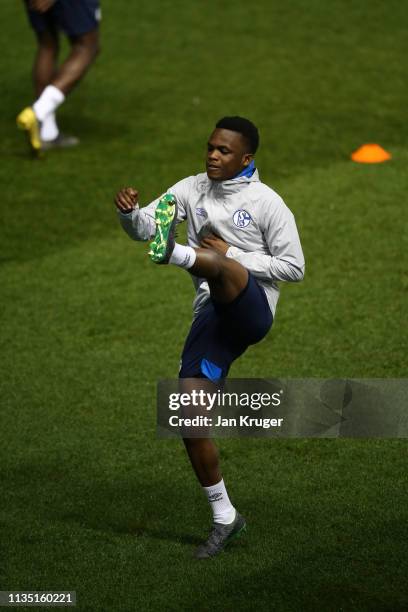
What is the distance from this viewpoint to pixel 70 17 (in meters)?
11.1

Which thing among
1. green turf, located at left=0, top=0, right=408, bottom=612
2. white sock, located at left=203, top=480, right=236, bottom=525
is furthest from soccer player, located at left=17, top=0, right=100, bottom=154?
white sock, located at left=203, top=480, right=236, bottom=525

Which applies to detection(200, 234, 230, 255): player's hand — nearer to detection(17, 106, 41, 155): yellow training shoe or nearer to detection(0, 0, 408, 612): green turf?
detection(0, 0, 408, 612): green turf

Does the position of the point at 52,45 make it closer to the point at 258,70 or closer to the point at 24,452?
the point at 258,70

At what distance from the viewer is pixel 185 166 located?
11.1m

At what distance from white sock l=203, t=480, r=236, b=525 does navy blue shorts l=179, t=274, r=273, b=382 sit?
516 mm

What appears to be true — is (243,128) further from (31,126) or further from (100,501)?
(31,126)

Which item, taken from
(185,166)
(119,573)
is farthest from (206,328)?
(185,166)

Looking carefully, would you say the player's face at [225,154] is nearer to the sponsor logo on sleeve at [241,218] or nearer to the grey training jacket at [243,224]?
the grey training jacket at [243,224]

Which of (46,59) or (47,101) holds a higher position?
(46,59)

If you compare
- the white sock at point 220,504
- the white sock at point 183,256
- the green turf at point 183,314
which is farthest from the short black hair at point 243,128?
the green turf at point 183,314

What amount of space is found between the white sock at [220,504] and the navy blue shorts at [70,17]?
20.9ft

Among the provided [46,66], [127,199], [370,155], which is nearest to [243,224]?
[127,199]

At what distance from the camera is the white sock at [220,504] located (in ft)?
18.9

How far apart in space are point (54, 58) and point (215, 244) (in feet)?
20.8
